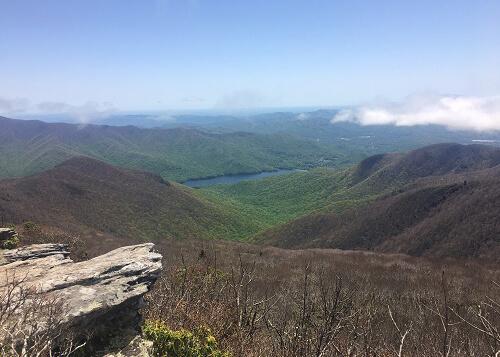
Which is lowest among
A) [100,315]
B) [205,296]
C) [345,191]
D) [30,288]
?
[345,191]

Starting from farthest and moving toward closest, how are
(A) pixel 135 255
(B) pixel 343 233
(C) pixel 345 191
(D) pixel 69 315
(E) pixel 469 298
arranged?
(C) pixel 345 191 < (B) pixel 343 233 < (E) pixel 469 298 < (A) pixel 135 255 < (D) pixel 69 315

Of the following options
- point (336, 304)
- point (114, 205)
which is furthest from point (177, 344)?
point (114, 205)

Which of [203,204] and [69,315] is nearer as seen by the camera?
[69,315]

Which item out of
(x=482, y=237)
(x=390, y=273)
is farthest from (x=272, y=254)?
(x=482, y=237)

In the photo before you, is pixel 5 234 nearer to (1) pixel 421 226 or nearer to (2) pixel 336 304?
(2) pixel 336 304

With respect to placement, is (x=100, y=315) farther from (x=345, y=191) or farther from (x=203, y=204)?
(x=345, y=191)

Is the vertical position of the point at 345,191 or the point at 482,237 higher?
the point at 482,237
